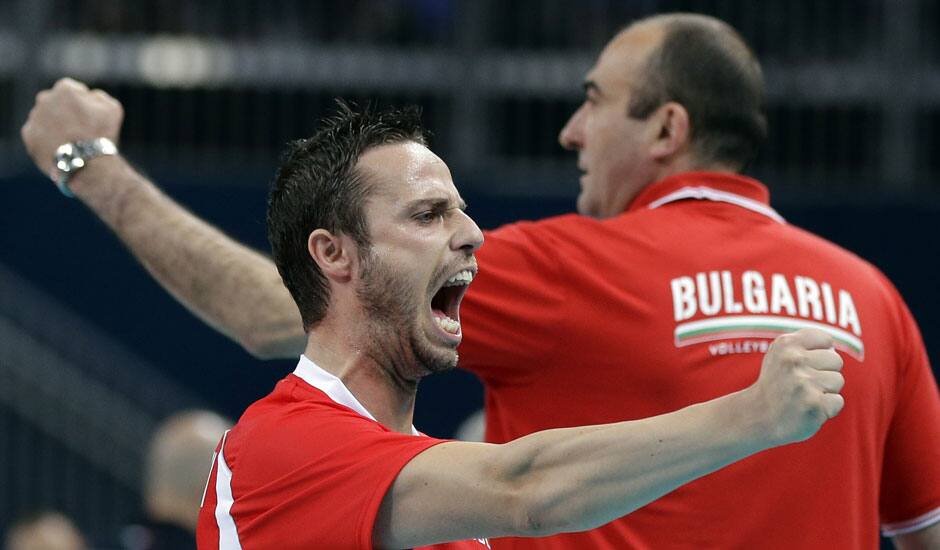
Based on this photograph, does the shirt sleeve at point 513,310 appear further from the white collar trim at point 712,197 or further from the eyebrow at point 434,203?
the eyebrow at point 434,203

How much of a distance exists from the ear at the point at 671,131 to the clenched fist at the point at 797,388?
1578 millimetres

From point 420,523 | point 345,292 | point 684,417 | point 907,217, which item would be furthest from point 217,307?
point 907,217

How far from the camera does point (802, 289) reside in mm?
3492

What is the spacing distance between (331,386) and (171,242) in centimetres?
98

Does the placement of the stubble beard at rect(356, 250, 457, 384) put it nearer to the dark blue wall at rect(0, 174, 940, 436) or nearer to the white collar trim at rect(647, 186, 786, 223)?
the white collar trim at rect(647, 186, 786, 223)

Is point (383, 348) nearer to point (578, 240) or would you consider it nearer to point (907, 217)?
point (578, 240)

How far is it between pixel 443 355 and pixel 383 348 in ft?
0.38

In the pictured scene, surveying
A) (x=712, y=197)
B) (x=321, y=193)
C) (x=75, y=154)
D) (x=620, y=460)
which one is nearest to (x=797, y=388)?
(x=620, y=460)

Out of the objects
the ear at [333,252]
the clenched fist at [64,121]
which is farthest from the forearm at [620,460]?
the clenched fist at [64,121]

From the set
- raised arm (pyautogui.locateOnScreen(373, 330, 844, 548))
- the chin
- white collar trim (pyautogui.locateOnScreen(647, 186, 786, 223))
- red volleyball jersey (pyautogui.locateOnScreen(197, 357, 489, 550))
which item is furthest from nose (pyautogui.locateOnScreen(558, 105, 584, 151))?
raised arm (pyautogui.locateOnScreen(373, 330, 844, 548))

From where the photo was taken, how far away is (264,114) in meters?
10.8

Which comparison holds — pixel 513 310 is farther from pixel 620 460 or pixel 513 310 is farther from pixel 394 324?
pixel 620 460

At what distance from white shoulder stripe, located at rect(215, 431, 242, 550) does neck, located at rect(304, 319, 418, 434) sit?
27 cm

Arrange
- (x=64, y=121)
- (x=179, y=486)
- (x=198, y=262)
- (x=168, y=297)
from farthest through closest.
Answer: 1. (x=168, y=297)
2. (x=179, y=486)
3. (x=64, y=121)
4. (x=198, y=262)
